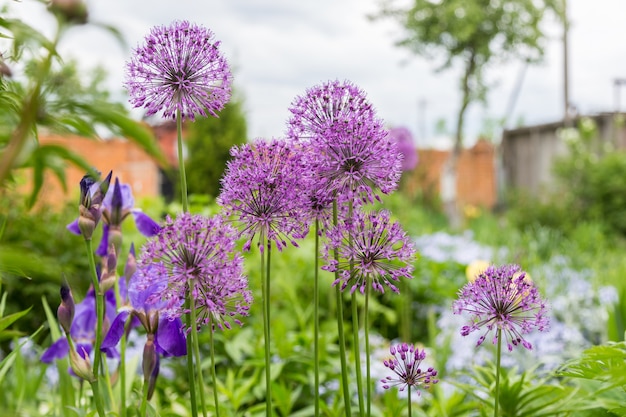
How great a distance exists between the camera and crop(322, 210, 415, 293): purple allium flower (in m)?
0.98

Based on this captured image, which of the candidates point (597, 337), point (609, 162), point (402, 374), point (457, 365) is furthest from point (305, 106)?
point (609, 162)

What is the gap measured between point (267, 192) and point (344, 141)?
137mm

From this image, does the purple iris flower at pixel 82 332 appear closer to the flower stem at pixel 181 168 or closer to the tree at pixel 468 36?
the flower stem at pixel 181 168

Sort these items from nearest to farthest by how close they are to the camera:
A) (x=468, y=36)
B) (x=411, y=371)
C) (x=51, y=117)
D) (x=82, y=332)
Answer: (x=51, y=117), (x=411, y=371), (x=82, y=332), (x=468, y=36)

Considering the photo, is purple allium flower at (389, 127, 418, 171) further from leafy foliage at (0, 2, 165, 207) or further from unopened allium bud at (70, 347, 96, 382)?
leafy foliage at (0, 2, 165, 207)

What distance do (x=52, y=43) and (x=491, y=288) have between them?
0.73 meters

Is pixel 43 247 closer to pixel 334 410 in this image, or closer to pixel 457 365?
pixel 457 365

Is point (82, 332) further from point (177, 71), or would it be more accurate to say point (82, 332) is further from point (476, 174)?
point (476, 174)

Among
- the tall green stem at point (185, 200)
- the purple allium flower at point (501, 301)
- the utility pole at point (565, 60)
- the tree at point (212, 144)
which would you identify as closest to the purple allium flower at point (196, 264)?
the tall green stem at point (185, 200)

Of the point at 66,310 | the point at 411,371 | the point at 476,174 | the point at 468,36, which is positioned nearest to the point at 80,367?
the point at 66,310

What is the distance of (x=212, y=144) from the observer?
9.59 metres

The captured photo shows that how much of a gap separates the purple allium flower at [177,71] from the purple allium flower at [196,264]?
189mm

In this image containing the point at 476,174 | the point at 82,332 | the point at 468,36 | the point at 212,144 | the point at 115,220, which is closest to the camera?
the point at 115,220

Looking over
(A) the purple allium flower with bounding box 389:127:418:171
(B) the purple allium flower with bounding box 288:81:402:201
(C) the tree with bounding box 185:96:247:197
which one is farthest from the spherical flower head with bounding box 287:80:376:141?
(C) the tree with bounding box 185:96:247:197
